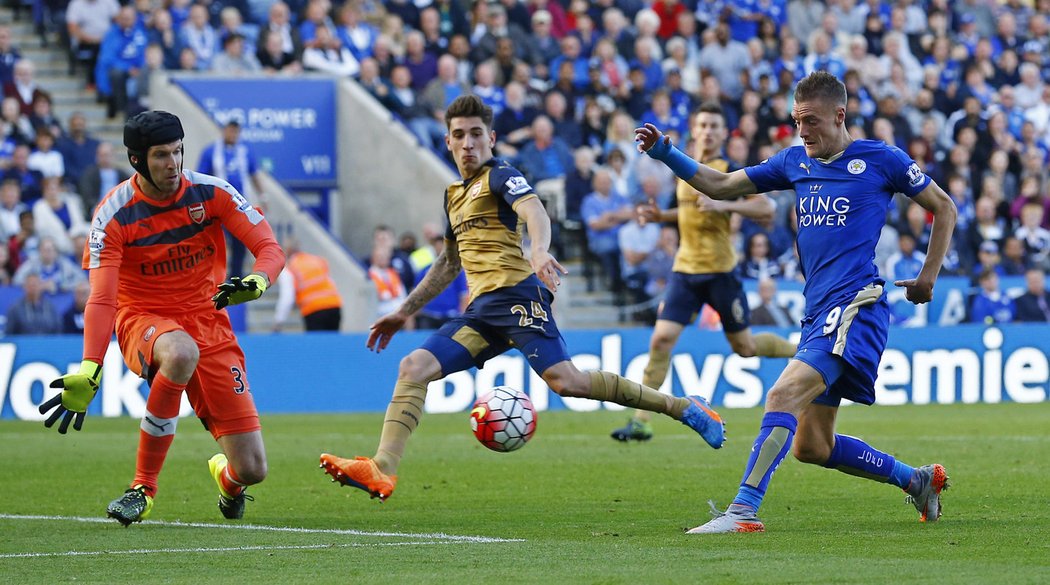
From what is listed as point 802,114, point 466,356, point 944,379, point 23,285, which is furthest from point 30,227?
point 802,114

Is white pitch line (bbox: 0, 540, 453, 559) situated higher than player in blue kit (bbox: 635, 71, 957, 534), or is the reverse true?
player in blue kit (bbox: 635, 71, 957, 534)

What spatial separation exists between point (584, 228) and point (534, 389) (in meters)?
4.98

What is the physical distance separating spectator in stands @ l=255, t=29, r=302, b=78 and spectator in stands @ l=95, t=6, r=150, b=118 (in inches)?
45.2

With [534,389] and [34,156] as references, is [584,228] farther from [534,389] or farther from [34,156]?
[34,156]

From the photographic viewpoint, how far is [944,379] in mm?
20500

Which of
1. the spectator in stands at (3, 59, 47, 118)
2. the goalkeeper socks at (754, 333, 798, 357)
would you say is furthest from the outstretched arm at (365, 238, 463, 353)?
the spectator in stands at (3, 59, 47, 118)

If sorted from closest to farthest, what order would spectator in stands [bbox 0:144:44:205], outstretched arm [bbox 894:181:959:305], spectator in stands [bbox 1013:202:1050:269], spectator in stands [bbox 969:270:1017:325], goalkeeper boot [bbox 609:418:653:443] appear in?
outstretched arm [bbox 894:181:959:305] → goalkeeper boot [bbox 609:418:653:443] → spectator in stands [bbox 0:144:44:205] → spectator in stands [bbox 969:270:1017:325] → spectator in stands [bbox 1013:202:1050:269]

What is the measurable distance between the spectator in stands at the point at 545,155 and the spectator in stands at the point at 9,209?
23.0ft

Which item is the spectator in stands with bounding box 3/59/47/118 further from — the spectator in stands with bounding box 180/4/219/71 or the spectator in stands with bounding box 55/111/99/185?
the spectator in stands with bounding box 180/4/219/71

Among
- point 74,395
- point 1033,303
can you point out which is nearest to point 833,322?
point 74,395

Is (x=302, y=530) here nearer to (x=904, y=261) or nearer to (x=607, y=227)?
(x=607, y=227)

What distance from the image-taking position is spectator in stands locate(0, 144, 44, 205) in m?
21.4

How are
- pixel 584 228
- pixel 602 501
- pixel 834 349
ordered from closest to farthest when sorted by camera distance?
1. pixel 834 349
2. pixel 602 501
3. pixel 584 228

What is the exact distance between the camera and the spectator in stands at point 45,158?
71.3 ft
